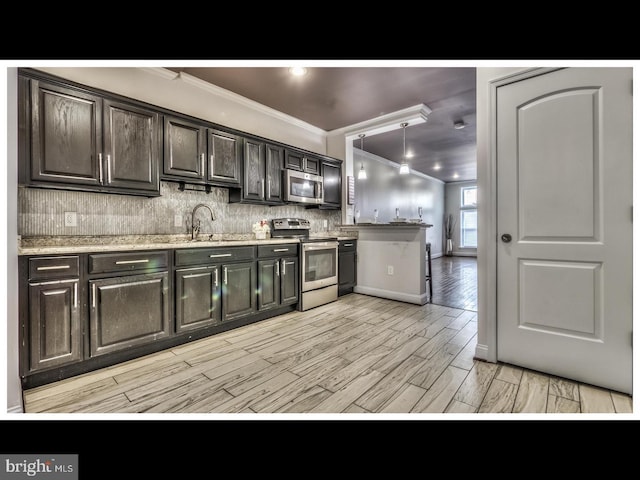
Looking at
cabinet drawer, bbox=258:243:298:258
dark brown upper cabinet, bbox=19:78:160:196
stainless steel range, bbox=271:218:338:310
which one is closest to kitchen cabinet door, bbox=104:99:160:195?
dark brown upper cabinet, bbox=19:78:160:196

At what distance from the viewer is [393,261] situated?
3.99 m

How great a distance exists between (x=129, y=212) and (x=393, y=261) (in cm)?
316

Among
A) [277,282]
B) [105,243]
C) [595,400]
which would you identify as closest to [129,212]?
[105,243]

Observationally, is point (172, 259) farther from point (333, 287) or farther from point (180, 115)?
point (333, 287)

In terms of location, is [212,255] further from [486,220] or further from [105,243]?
[486,220]

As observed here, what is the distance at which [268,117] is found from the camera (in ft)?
13.1

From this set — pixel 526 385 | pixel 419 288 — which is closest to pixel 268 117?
pixel 419 288

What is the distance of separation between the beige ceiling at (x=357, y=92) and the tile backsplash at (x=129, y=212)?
1252 mm

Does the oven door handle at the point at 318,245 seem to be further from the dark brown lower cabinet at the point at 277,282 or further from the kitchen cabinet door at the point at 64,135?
the kitchen cabinet door at the point at 64,135

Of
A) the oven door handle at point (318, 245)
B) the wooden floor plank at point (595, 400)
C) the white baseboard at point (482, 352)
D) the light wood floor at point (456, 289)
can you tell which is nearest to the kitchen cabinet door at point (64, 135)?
the oven door handle at point (318, 245)

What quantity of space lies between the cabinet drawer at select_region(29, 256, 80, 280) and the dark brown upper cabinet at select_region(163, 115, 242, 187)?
1.08 metres

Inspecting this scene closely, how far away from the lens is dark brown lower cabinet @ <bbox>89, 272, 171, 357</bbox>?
1957 millimetres

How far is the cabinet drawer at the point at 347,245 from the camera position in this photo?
4176 mm

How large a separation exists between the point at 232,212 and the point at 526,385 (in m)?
3.21
